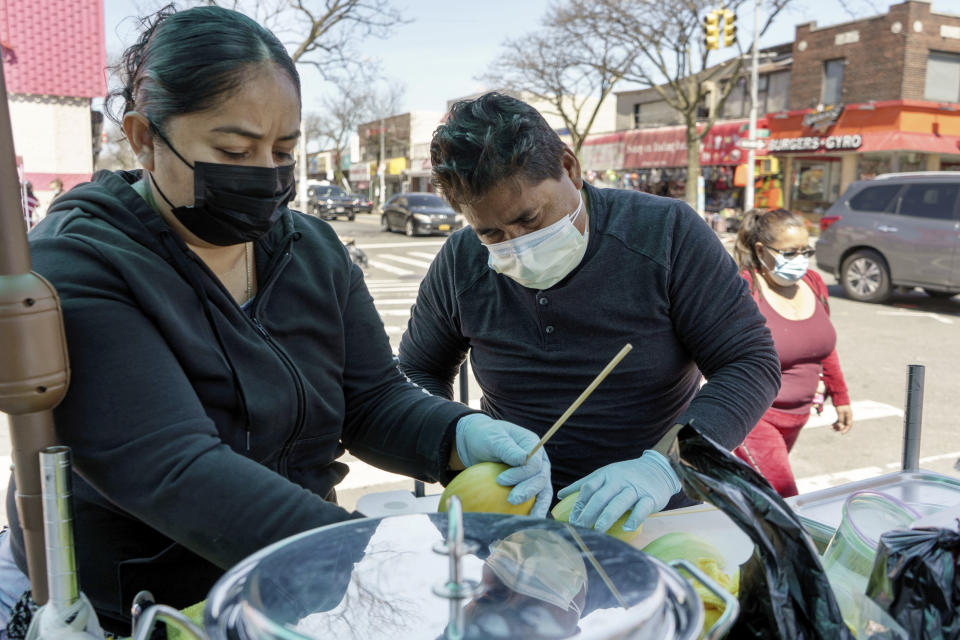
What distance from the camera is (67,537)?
84 cm

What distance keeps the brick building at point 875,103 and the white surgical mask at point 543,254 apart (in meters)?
24.7

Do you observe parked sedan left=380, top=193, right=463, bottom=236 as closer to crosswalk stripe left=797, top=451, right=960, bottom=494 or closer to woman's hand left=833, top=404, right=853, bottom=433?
crosswalk stripe left=797, top=451, right=960, bottom=494

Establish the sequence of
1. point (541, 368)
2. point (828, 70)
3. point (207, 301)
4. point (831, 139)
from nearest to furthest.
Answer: point (207, 301) → point (541, 368) → point (831, 139) → point (828, 70)

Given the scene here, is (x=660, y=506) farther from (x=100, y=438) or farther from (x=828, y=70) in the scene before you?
(x=828, y=70)

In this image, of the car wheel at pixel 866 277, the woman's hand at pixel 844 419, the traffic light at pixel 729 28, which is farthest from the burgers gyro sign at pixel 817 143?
the woman's hand at pixel 844 419

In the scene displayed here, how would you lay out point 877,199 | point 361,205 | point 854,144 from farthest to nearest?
point 361,205, point 854,144, point 877,199

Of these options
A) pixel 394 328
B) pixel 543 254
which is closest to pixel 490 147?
pixel 543 254

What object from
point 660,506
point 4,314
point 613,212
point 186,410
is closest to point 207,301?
point 186,410

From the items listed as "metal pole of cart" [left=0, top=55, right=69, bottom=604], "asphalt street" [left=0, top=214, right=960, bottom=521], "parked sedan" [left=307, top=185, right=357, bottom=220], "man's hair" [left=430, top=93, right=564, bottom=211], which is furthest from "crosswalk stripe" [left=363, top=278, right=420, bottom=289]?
"parked sedan" [left=307, top=185, right=357, bottom=220]

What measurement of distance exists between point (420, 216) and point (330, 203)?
1119 centimetres

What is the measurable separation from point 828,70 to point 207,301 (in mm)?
30024

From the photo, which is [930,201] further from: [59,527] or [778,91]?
[778,91]

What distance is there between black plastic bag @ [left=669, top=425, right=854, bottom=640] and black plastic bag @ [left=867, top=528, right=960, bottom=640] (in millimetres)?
63

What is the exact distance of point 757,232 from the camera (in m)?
3.99
